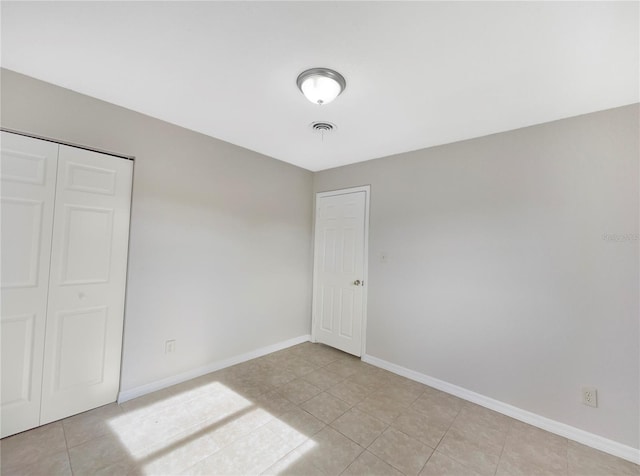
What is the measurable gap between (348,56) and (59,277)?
2.57 meters

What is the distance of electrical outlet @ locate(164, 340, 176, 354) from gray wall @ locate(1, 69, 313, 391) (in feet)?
0.14

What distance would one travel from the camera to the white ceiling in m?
1.29

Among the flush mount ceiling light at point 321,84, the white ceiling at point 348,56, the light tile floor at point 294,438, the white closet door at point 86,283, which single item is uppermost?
the white ceiling at point 348,56

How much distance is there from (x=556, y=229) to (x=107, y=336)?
3780 millimetres

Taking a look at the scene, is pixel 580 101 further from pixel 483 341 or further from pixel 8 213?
pixel 8 213

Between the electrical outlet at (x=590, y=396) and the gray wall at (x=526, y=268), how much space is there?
32 millimetres

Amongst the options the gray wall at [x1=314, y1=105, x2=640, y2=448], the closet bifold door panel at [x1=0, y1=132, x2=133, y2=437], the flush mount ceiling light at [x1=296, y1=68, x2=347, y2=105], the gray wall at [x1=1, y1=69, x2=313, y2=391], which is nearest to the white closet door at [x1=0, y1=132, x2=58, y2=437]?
the closet bifold door panel at [x1=0, y1=132, x2=133, y2=437]

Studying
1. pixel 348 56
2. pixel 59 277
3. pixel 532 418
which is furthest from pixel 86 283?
pixel 532 418

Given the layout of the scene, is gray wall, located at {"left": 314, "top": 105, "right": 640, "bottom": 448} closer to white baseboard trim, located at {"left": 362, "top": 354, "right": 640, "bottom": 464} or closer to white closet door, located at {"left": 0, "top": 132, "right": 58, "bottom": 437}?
white baseboard trim, located at {"left": 362, "top": 354, "right": 640, "bottom": 464}

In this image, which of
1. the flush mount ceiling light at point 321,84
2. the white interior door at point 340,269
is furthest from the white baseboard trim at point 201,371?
the flush mount ceiling light at point 321,84

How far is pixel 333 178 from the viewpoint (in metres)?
3.79

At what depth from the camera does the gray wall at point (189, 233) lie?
2.09m

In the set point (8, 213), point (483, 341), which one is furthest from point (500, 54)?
point (8, 213)

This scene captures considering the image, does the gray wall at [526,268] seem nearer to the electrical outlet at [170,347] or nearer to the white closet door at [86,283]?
the electrical outlet at [170,347]
